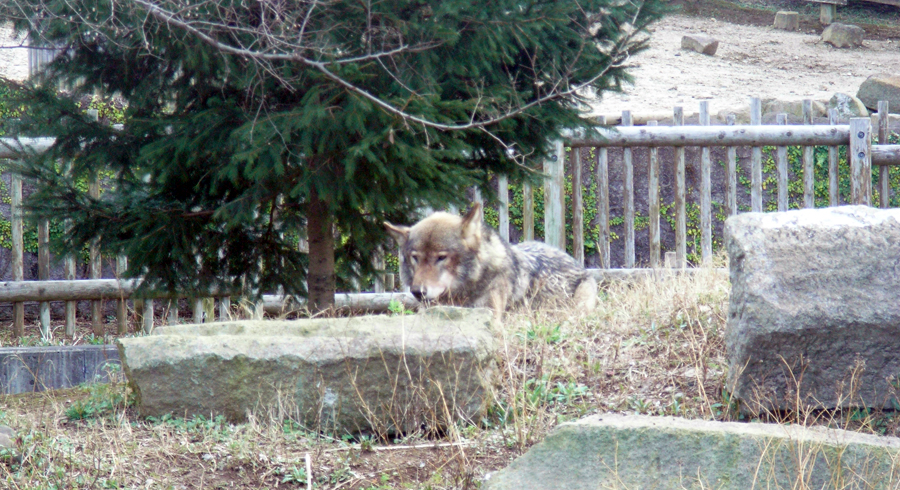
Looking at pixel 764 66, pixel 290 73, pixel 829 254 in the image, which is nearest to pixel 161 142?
pixel 290 73

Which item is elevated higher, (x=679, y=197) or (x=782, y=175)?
(x=782, y=175)

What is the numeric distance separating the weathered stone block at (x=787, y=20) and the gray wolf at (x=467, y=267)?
718 inches

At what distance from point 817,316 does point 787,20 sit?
68.6 ft

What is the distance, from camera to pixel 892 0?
2259cm

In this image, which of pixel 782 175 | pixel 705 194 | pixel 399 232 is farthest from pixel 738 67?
pixel 399 232

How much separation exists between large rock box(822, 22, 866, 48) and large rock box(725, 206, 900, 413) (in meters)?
19.1

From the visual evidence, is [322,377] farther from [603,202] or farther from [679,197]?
[679,197]

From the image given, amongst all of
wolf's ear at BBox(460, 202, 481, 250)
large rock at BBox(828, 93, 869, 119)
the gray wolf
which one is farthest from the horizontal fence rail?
large rock at BBox(828, 93, 869, 119)

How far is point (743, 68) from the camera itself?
19281mm

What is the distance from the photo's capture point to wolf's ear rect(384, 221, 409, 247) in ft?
20.6

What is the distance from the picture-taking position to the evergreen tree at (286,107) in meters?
5.17

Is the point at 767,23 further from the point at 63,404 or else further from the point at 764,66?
the point at 63,404

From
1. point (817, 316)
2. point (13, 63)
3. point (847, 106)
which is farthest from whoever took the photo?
point (13, 63)

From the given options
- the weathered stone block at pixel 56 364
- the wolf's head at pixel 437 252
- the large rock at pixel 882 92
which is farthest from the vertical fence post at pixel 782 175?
the weathered stone block at pixel 56 364
